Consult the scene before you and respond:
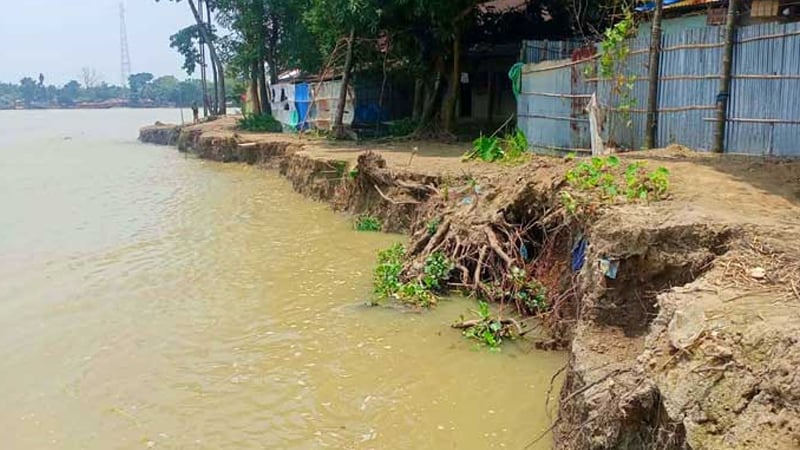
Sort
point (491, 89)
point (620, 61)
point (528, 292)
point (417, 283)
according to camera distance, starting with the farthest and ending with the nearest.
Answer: point (491, 89)
point (620, 61)
point (417, 283)
point (528, 292)

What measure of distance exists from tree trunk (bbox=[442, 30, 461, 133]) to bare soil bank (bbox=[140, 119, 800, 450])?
767 centimetres

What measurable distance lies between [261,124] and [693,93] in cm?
1998

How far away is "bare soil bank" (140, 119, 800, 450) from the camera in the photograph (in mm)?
3031

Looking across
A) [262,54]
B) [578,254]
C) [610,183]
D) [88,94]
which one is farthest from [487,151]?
[88,94]

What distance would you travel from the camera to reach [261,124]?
26781 millimetres

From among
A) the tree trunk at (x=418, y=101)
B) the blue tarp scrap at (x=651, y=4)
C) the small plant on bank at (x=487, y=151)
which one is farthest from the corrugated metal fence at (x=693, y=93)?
the tree trunk at (x=418, y=101)

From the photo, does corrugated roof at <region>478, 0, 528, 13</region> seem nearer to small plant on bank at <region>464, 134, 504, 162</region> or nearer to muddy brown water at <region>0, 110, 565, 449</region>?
Answer: small plant on bank at <region>464, 134, 504, 162</region>

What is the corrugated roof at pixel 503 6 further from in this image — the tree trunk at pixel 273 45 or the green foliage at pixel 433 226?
the green foliage at pixel 433 226

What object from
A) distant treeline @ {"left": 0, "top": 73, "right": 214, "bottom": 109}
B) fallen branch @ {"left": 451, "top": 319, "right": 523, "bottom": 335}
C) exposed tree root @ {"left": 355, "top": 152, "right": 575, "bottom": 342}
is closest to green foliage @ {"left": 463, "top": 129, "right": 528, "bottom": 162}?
exposed tree root @ {"left": 355, "top": 152, "right": 575, "bottom": 342}

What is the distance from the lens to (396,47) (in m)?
17.9

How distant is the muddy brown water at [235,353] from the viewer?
5000 millimetres

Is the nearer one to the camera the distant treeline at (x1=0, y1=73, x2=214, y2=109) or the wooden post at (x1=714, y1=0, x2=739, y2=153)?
the wooden post at (x1=714, y1=0, x2=739, y2=153)

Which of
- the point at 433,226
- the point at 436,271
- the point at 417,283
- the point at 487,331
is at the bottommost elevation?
the point at 487,331

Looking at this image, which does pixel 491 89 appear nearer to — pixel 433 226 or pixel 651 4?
pixel 651 4
